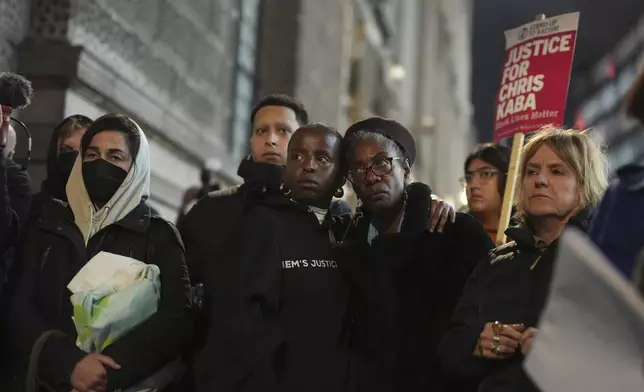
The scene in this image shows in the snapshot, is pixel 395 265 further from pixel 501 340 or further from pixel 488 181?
pixel 488 181

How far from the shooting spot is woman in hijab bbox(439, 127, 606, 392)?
3.03 metres

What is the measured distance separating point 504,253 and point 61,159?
2.01 metres

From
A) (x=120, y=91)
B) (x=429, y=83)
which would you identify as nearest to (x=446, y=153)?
(x=429, y=83)

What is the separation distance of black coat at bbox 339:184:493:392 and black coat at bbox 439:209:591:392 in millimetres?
205

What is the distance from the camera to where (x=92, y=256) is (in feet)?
11.3

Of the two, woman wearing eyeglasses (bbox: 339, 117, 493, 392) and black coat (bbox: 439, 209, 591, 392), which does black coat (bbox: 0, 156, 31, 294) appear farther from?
black coat (bbox: 439, 209, 591, 392)

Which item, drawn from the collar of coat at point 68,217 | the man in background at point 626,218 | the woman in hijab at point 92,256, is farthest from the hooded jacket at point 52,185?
the man in background at point 626,218

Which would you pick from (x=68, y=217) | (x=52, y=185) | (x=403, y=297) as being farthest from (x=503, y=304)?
(x=52, y=185)

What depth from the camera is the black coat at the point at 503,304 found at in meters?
3.02

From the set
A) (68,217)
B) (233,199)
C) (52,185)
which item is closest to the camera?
(68,217)

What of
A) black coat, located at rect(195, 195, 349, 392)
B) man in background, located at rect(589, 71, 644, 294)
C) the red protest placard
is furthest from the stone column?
man in background, located at rect(589, 71, 644, 294)

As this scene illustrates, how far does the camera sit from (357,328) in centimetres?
346

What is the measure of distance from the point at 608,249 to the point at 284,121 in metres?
2.34

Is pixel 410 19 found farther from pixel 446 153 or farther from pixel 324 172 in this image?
pixel 324 172
